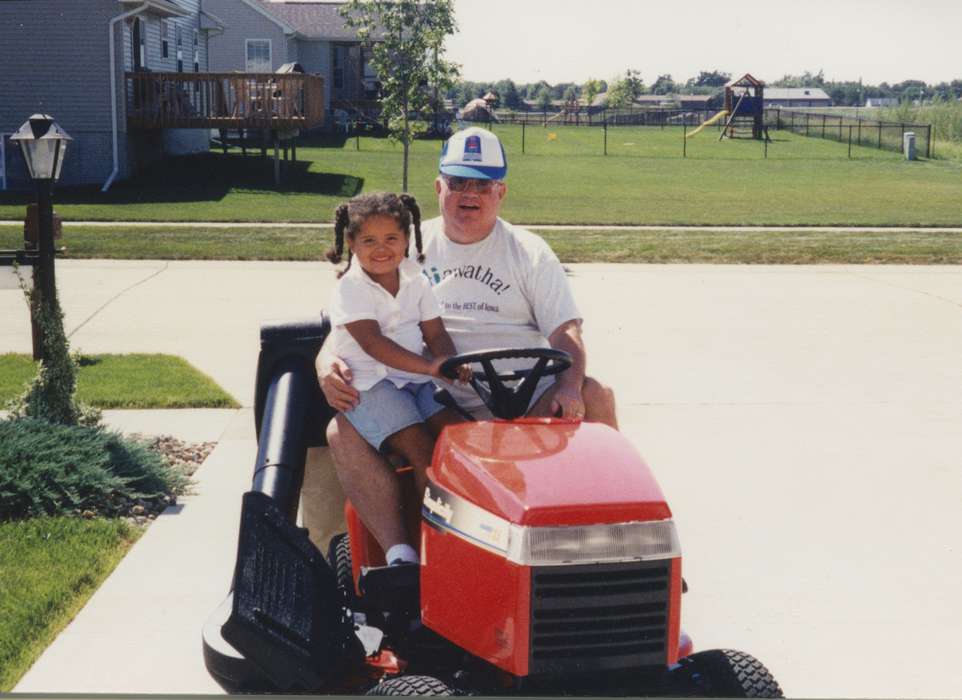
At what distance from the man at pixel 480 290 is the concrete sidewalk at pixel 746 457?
2.64 feet

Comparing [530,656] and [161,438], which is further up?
[530,656]

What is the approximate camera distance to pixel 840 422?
6789 mm

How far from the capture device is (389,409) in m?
3.69

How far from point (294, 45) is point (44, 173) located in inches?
1144

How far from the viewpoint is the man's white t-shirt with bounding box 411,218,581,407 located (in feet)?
13.1

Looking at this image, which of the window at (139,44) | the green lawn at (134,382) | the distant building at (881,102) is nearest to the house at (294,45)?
the window at (139,44)

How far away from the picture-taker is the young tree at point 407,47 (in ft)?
47.2

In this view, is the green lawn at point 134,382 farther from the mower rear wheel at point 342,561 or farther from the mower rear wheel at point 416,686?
the mower rear wheel at point 416,686

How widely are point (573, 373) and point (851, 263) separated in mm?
10400

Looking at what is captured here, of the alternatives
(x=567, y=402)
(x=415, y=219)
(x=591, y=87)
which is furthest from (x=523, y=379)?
(x=591, y=87)

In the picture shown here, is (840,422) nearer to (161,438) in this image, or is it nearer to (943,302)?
(161,438)

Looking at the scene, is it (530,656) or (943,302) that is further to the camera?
(943,302)

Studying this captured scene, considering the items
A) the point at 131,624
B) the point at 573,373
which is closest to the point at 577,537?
Answer: the point at 573,373

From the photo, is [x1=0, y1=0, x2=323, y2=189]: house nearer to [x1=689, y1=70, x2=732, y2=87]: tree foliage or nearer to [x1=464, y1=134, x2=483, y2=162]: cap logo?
[x1=689, y1=70, x2=732, y2=87]: tree foliage
